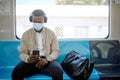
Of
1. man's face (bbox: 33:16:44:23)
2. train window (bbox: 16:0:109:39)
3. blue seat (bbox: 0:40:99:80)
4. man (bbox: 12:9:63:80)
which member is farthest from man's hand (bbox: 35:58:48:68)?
train window (bbox: 16:0:109:39)

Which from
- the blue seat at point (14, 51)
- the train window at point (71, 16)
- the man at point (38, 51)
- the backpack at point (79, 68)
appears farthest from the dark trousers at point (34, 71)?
the train window at point (71, 16)

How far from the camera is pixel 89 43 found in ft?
13.6

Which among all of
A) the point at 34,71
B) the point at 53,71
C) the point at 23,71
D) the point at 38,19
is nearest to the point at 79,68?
the point at 53,71

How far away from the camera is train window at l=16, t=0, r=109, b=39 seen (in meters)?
4.20

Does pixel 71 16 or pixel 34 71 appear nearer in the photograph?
pixel 34 71

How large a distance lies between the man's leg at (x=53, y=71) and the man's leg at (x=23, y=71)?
130mm

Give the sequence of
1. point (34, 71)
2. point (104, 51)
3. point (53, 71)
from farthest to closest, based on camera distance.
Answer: point (104, 51) → point (34, 71) → point (53, 71)

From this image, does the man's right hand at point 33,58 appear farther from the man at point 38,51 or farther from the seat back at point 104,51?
the seat back at point 104,51

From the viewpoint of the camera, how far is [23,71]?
3.37 meters

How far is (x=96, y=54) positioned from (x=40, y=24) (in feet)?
3.84

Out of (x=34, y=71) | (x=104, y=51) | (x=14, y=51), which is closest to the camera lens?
(x=34, y=71)

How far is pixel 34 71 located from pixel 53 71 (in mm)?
298

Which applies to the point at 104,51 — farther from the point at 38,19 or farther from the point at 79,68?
the point at 38,19

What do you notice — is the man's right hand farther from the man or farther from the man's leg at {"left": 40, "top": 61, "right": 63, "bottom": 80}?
the man's leg at {"left": 40, "top": 61, "right": 63, "bottom": 80}
